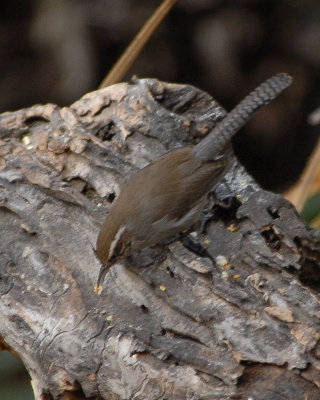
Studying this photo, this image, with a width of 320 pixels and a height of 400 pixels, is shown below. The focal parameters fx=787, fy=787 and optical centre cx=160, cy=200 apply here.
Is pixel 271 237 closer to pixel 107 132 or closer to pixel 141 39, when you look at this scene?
pixel 107 132

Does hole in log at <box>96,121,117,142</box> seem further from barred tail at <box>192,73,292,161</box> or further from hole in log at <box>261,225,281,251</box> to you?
hole in log at <box>261,225,281,251</box>

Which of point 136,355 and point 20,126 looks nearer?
point 136,355

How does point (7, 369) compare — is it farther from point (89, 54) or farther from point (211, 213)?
point (89, 54)

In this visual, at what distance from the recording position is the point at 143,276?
14.7 ft

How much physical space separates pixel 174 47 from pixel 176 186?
162 inches

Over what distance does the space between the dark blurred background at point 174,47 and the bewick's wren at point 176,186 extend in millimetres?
3822

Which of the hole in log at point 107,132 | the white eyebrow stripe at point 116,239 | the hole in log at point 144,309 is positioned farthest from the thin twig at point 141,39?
the hole in log at point 144,309

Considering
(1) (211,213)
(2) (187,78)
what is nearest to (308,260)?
(1) (211,213)

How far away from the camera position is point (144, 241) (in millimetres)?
4918

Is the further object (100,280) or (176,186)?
(176,186)

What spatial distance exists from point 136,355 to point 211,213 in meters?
1.14

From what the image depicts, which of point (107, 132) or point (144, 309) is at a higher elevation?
point (107, 132)

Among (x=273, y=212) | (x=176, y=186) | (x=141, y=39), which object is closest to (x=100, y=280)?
(x=176, y=186)

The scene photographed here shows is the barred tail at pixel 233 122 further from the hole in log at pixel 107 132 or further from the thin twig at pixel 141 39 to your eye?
the thin twig at pixel 141 39
